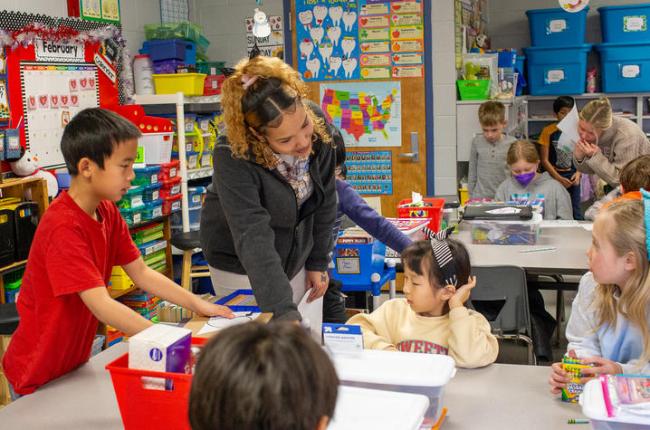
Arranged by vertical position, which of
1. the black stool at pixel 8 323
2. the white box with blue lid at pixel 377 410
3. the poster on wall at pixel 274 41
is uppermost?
the poster on wall at pixel 274 41

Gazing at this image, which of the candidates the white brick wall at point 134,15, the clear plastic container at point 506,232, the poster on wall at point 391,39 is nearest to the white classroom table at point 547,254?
the clear plastic container at point 506,232

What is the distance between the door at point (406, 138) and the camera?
19.2 feet

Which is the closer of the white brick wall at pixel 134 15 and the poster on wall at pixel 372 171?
the white brick wall at pixel 134 15

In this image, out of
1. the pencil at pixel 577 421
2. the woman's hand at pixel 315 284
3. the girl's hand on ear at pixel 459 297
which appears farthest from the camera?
the woman's hand at pixel 315 284

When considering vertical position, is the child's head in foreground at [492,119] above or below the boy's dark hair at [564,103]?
below

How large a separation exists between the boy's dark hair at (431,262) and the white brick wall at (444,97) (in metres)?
3.64

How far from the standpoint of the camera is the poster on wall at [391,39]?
575cm

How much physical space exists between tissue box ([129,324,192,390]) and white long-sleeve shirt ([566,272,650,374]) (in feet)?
3.36

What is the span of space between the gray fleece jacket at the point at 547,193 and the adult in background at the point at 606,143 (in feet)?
0.78

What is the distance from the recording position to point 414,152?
5883 millimetres

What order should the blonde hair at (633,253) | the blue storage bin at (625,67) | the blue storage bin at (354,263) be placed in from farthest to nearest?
the blue storage bin at (625,67), the blue storage bin at (354,263), the blonde hair at (633,253)

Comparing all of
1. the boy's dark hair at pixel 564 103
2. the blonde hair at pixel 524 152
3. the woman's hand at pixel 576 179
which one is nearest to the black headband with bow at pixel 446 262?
the blonde hair at pixel 524 152

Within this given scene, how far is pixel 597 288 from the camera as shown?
1978 mm

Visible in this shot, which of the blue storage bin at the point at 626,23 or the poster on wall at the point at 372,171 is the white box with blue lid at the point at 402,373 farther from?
the blue storage bin at the point at 626,23
